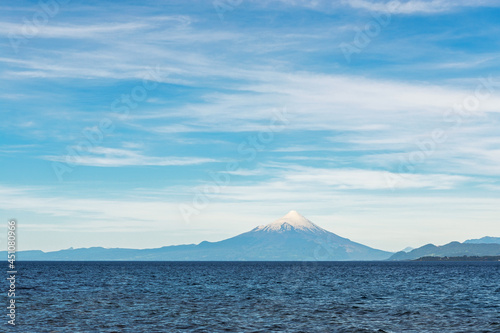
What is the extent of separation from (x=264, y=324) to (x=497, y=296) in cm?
4550

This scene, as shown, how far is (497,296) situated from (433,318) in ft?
102

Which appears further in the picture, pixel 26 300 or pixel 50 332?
pixel 26 300

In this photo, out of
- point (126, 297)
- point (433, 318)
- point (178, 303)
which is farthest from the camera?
point (126, 297)

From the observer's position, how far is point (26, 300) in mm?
64438

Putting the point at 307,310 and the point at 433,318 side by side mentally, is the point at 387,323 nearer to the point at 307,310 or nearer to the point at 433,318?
the point at 433,318

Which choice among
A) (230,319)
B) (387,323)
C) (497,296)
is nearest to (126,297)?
(230,319)

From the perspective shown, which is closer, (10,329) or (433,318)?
(10,329)

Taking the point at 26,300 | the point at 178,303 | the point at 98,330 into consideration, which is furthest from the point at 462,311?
the point at 26,300

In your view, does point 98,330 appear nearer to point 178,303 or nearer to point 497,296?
point 178,303

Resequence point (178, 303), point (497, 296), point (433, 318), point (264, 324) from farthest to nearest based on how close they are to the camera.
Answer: point (497, 296) → point (178, 303) → point (433, 318) → point (264, 324)

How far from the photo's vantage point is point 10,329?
4175 cm

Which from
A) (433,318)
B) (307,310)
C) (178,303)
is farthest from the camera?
(178,303)

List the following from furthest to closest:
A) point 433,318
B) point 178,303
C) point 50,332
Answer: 1. point 178,303
2. point 433,318
3. point 50,332

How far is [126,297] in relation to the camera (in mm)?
70125
